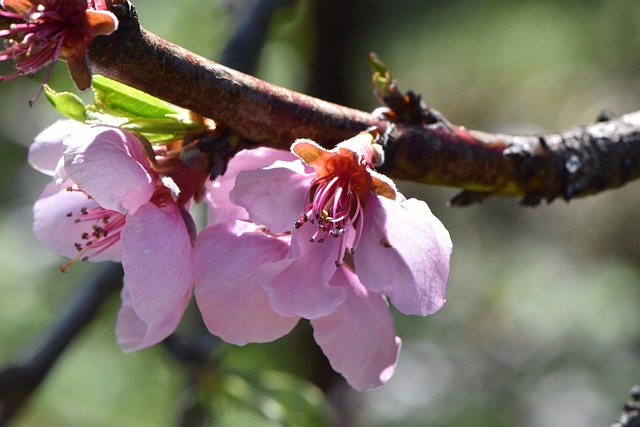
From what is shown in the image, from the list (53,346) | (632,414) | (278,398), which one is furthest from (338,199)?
(53,346)

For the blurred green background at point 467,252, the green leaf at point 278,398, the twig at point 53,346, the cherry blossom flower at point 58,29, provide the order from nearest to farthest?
1. the cherry blossom flower at point 58,29
2. the green leaf at point 278,398
3. the twig at point 53,346
4. the blurred green background at point 467,252

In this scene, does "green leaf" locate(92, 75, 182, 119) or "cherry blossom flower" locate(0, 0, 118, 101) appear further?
"green leaf" locate(92, 75, 182, 119)

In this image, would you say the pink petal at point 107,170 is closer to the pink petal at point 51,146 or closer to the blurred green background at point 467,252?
the pink petal at point 51,146

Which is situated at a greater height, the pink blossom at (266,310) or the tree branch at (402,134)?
the tree branch at (402,134)

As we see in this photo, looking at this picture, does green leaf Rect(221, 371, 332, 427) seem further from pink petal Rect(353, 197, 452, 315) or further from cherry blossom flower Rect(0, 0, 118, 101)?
cherry blossom flower Rect(0, 0, 118, 101)

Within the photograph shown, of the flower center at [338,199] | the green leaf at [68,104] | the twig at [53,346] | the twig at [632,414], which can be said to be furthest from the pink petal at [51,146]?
the twig at [53,346]

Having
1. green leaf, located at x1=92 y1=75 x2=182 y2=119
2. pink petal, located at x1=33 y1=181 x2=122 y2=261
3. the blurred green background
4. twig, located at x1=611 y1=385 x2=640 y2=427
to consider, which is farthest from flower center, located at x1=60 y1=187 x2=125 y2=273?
the blurred green background

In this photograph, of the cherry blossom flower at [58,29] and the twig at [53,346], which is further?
the twig at [53,346]
